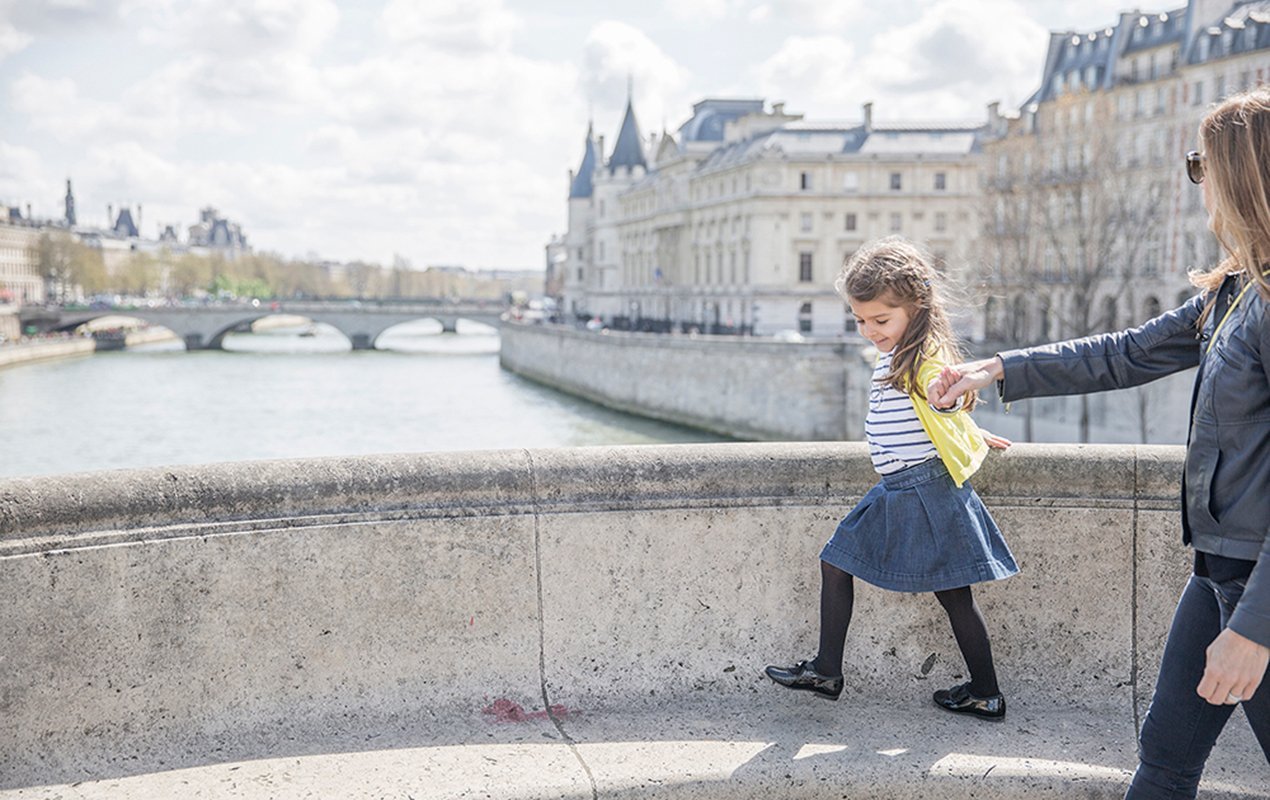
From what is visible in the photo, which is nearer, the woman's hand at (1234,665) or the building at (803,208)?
the woman's hand at (1234,665)

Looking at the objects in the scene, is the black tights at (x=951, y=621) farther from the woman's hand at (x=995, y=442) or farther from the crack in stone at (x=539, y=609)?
the crack in stone at (x=539, y=609)

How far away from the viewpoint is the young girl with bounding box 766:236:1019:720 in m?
3.12

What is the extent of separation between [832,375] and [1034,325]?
8.83m

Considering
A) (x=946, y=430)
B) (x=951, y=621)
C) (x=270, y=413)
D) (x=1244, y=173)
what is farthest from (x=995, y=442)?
(x=270, y=413)

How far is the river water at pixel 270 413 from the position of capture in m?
33.8

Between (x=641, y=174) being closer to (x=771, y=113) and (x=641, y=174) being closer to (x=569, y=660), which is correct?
(x=771, y=113)

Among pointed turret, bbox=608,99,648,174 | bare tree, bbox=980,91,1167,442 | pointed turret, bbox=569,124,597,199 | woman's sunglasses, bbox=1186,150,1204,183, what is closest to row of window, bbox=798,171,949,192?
bare tree, bbox=980,91,1167,442

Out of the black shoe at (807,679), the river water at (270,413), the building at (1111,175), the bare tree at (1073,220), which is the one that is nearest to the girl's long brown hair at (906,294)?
the black shoe at (807,679)

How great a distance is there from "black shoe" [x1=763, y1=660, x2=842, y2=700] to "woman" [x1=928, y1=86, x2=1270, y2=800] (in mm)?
910

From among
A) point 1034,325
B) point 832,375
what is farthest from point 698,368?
point 1034,325

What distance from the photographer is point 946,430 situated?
3111 mm

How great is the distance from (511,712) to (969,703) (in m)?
1.09

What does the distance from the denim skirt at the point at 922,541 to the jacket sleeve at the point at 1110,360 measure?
39 cm

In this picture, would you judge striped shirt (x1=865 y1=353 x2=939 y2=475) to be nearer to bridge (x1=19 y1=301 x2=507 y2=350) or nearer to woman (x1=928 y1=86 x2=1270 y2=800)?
woman (x1=928 y1=86 x2=1270 y2=800)
